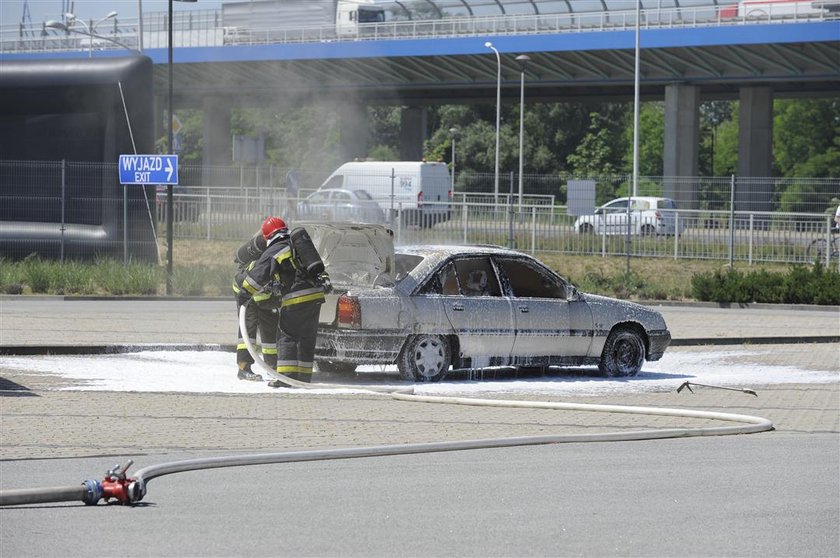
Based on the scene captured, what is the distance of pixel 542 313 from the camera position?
14.5 metres

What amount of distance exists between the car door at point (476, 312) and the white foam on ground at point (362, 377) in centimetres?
37

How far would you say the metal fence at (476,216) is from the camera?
29297 mm

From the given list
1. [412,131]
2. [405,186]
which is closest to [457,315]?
[405,186]

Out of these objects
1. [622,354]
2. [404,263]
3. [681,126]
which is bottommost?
[622,354]

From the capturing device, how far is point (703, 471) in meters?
9.24

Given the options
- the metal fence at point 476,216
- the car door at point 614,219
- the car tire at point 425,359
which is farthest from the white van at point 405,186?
the car tire at point 425,359

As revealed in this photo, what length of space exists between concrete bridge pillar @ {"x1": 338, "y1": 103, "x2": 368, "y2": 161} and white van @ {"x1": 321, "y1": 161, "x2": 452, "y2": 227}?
1638 cm

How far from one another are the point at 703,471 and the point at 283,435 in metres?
3.32

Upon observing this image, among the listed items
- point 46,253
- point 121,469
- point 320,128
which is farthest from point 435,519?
point 320,128

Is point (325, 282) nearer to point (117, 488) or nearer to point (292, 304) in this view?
point (292, 304)

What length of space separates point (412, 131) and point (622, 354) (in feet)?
179

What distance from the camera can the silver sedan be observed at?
13.6 metres

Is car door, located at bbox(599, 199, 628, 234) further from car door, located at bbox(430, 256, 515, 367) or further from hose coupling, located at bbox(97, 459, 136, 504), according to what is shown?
hose coupling, located at bbox(97, 459, 136, 504)

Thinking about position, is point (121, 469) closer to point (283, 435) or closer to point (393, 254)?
point (283, 435)
